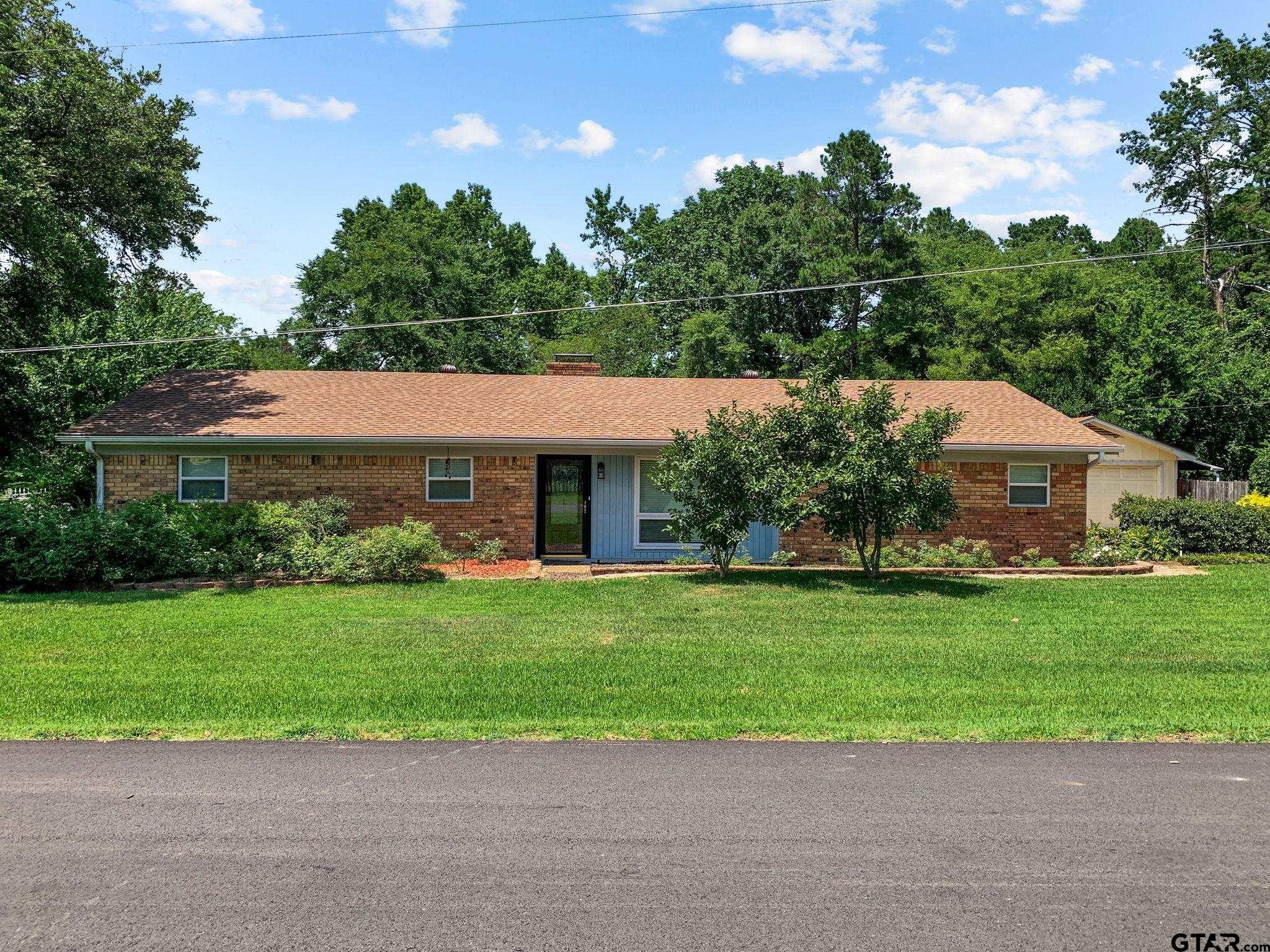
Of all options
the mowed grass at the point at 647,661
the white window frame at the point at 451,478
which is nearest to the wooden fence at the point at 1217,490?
the mowed grass at the point at 647,661

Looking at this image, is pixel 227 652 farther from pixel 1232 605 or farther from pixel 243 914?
pixel 1232 605

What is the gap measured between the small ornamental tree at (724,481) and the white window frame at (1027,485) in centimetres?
639

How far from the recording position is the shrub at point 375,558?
1455 centimetres

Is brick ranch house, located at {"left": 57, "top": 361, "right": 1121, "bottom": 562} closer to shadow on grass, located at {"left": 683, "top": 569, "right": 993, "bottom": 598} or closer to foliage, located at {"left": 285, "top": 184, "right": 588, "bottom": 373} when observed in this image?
shadow on grass, located at {"left": 683, "top": 569, "right": 993, "bottom": 598}

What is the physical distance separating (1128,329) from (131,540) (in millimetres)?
29957

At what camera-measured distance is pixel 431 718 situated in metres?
7.29

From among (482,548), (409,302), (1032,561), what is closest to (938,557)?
(1032,561)

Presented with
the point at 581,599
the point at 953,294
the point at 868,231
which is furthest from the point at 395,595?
the point at 953,294

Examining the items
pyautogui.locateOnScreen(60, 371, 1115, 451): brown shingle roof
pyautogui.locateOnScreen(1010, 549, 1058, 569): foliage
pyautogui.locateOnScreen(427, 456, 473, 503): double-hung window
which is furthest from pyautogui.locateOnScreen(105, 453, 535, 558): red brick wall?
pyautogui.locateOnScreen(1010, 549, 1058, 569): foliage

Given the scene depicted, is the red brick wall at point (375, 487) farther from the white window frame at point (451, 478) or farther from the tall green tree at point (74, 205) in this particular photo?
the tall green tree at point (74, 205)

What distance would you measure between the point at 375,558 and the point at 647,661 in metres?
6.70

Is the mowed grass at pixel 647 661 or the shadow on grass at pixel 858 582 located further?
the shadow on grass at pixel 858 582

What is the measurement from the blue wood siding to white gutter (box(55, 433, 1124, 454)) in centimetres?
65

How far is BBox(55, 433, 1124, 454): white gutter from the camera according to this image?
54.9ft
